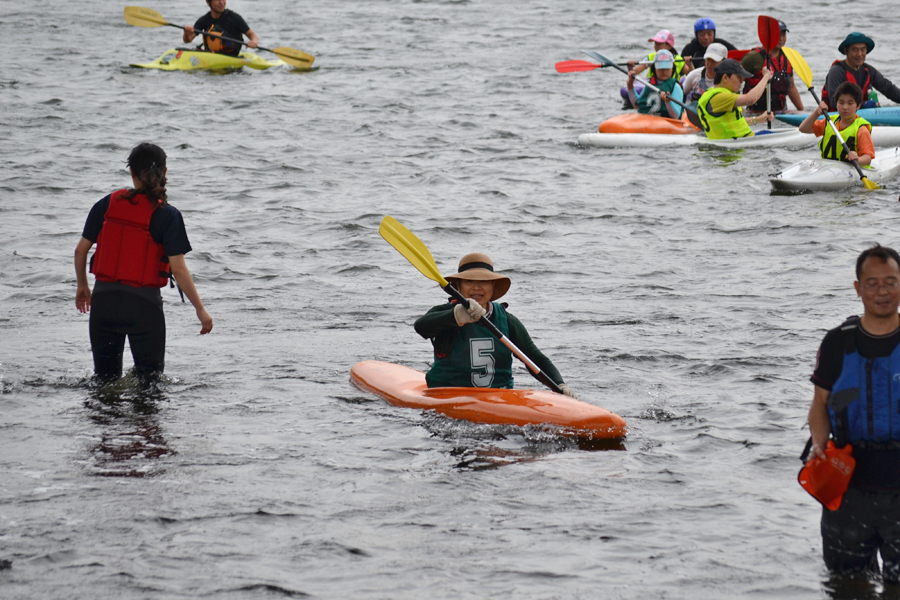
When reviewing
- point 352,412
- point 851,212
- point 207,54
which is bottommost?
point 352,412

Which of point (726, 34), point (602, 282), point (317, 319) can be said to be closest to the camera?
point (317, 319)

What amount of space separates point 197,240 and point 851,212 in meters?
5.83

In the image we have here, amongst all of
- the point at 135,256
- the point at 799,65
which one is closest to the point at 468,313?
the point at 135,256

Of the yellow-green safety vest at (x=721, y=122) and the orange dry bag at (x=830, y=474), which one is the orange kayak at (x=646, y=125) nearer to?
the yellow-green safety vest at (x=721, y=122)

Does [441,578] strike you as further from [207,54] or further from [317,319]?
[207,54]

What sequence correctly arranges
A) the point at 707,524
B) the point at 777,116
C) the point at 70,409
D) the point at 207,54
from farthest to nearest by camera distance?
the point at 207,54, the point at 777,116, the point at 70,409, the point at 707,524

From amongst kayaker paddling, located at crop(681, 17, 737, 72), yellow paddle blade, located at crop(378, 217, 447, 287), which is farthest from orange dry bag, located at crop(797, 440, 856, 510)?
kayaker paddling, located at crop(681, 17, 737, 72)

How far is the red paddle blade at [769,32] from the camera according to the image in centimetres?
1202

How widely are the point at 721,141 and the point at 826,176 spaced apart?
7.09 ft

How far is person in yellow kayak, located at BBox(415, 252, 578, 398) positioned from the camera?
4906 millimetres

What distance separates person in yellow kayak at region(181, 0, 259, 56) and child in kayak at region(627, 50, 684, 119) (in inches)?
267

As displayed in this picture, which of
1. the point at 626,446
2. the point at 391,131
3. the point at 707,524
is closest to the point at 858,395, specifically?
the point at 707,524

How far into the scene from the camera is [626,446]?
481 centimetres

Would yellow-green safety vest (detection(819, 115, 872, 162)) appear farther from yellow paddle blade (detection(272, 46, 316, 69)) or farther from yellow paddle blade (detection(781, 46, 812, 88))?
yellow paddle blade (detection(272, 46, 316, 69))
